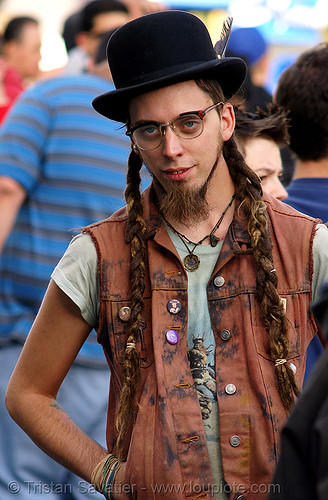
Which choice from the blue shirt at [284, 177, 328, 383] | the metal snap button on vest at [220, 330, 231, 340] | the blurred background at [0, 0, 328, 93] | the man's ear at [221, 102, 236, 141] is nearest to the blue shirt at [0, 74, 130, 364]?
the blue shirt at [284, 177, 328, 383]

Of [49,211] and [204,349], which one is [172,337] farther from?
[49,211]

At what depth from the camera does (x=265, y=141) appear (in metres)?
3.81

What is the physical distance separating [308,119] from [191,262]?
A: 1329mm

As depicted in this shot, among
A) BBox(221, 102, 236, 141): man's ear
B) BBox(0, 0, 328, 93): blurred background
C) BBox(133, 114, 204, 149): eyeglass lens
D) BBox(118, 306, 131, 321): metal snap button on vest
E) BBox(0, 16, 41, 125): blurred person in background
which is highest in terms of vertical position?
BBox(0, 0, 328, 93): blurred background

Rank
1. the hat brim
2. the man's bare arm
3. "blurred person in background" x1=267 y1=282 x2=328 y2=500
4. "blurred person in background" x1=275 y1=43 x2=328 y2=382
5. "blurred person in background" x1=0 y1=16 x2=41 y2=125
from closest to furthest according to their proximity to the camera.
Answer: "blurred person in background" x1=267 y1=282 x2=328 y2=500
the hat brim
the man's bare arm
"blurred person in background" x1=275 y1=43 x2=328 y2=382
"blurred person in background" x1=0 y1=16 x2=41 y2=125

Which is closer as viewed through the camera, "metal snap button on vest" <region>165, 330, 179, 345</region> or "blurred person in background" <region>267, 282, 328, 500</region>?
"blurred person in background" <region>267, 282, 328, 500</region>

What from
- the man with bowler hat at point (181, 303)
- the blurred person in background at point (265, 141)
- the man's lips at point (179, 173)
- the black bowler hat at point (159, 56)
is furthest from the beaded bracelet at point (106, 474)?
the blurred person in background at point (265, 141)

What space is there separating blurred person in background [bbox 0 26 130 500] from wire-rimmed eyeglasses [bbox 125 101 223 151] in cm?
157

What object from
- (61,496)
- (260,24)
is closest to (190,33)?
(61,496)

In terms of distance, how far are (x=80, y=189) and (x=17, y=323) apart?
0.74 m

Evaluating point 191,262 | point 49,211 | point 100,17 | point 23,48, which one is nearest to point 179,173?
point 191,262

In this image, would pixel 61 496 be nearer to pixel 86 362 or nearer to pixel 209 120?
pixel 86 362

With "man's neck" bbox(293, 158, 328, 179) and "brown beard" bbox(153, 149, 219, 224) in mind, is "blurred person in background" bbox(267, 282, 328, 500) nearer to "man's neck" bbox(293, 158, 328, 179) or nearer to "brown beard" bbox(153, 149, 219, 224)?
"brown beard" bbox(153, 149, 219, 224)

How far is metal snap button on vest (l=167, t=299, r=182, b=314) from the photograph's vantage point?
2.63 meters
